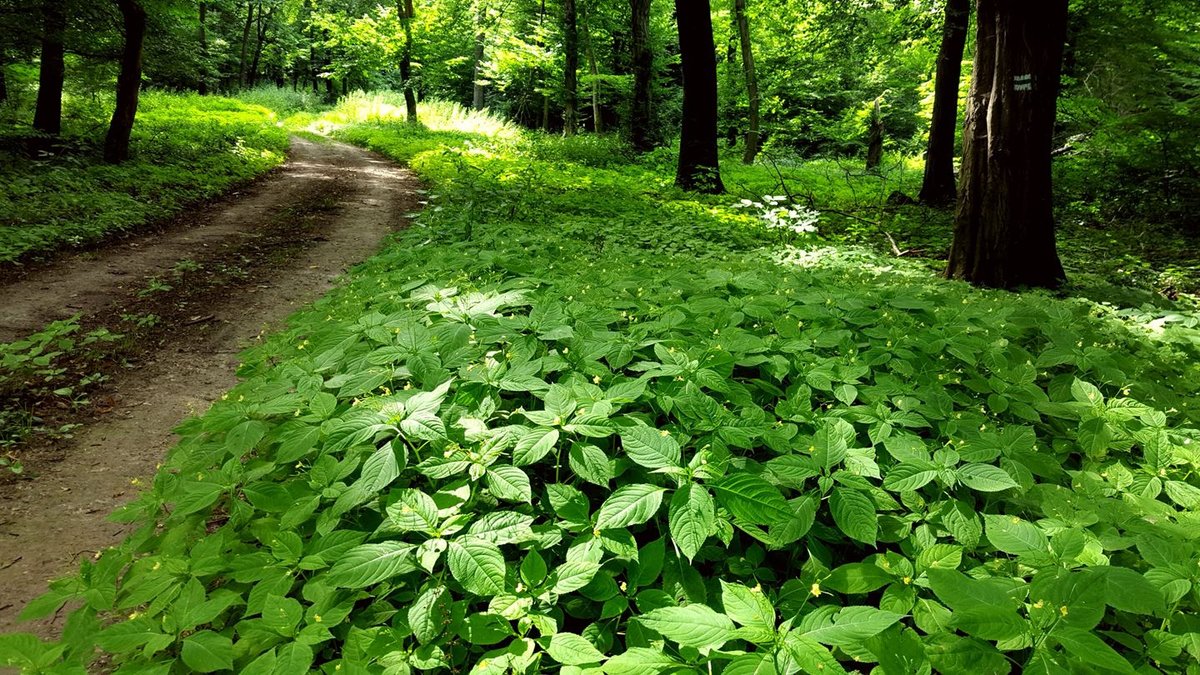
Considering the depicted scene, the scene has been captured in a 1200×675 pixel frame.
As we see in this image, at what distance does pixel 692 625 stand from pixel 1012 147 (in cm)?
556

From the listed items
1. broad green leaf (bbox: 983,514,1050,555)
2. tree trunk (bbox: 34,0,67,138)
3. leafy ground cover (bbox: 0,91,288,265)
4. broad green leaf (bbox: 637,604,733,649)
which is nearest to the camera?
broad green leaf (bbox: 637,604,733,649)

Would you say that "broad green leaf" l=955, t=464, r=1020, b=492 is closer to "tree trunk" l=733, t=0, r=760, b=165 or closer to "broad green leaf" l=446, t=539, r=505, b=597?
"broad green leaf" l=446, t=539, r=505, b=597

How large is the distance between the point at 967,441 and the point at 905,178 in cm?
1337

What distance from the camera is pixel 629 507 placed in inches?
65.3

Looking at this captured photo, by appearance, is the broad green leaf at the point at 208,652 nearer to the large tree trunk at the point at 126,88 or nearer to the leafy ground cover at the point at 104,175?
the leafy ground cover at the point at 104,175

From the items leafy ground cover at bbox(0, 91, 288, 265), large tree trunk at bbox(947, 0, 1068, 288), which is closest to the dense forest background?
leafy ground cover at bbox(0, 91, 288, 265)

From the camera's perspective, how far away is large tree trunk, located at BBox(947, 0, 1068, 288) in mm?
4891

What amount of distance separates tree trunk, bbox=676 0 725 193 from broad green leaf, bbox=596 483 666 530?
9.15 meters

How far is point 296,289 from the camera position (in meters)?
6.93

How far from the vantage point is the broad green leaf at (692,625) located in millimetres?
1312

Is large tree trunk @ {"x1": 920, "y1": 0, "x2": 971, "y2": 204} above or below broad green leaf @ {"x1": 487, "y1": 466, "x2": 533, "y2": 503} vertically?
above

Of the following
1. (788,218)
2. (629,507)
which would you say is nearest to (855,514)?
(629,507)

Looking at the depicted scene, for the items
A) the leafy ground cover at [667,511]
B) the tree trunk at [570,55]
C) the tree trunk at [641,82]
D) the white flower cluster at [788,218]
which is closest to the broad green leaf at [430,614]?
the leafy ground cover at [667,511]

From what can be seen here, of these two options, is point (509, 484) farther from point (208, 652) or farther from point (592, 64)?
point (592, 64)
